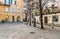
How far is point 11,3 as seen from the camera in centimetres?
7900

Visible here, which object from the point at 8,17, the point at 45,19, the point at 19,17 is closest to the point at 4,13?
the point at 8,17

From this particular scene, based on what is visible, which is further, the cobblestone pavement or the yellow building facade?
the yellow building facade

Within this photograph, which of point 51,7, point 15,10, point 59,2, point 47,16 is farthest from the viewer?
point 15,10

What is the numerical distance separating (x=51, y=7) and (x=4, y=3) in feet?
111

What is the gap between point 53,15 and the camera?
4631 cm

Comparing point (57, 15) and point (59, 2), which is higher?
point (59, 2)

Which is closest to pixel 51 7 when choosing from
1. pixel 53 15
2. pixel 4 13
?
pixel 53 15

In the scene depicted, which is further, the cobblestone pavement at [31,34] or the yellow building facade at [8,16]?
the yellow building facade at [8,16]

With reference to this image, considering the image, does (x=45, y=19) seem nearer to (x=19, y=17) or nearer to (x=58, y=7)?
(x=58, y=7)

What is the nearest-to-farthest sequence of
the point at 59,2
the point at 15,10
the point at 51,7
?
the point at 59,2 < the point at 51,7 < the point at 15,10

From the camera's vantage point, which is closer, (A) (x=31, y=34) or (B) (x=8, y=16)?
(A) (x=31, y=34)

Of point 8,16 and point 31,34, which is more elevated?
point 8,16

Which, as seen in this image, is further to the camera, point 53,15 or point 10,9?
point 10,9

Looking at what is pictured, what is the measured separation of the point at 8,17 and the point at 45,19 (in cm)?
2596
